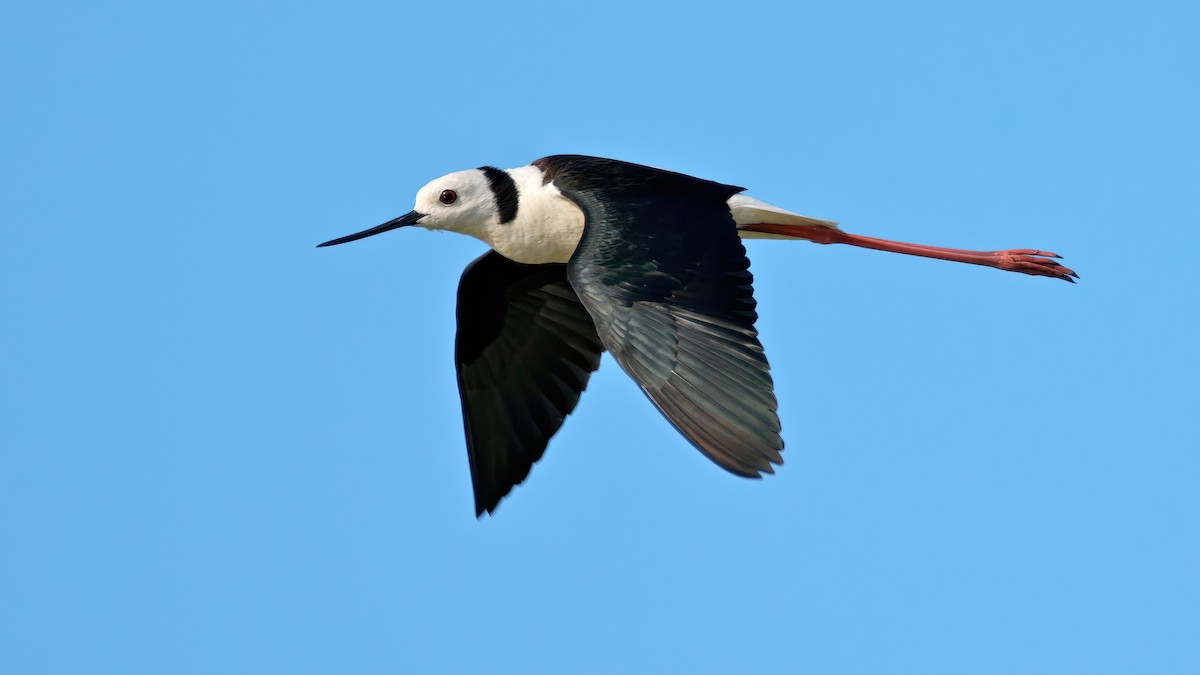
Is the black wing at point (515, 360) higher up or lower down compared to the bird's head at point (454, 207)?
lower down

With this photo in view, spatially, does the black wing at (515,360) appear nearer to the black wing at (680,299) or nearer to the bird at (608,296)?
the bird at (608,296)

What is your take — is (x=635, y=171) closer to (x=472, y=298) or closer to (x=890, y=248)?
(x=472, y=298)

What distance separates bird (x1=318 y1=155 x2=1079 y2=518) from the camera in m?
7.79

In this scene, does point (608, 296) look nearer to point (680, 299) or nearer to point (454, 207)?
point (680, 299)

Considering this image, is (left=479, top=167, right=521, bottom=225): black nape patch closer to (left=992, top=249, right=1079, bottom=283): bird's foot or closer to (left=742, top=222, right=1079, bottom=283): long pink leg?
(left=742, top=222, right=1079, bottom=283): long pink leg

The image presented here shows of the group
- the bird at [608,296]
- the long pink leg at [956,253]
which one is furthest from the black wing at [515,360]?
the long pink leg at [956,253]

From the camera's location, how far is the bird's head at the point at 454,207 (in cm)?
976

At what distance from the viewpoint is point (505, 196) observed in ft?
31.8

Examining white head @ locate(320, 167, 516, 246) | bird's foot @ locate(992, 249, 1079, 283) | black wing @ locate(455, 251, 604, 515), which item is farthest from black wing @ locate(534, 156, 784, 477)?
bird's foot @ locate(992, 249, 1079, 283)

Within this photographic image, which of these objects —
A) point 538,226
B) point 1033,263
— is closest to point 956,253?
point 1033,263

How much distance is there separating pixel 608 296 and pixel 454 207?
1.91 meters

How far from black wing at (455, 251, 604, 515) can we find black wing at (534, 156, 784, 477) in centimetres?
95

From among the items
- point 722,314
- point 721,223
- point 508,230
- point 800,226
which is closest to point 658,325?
point 722,314

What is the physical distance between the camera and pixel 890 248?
1086cm
